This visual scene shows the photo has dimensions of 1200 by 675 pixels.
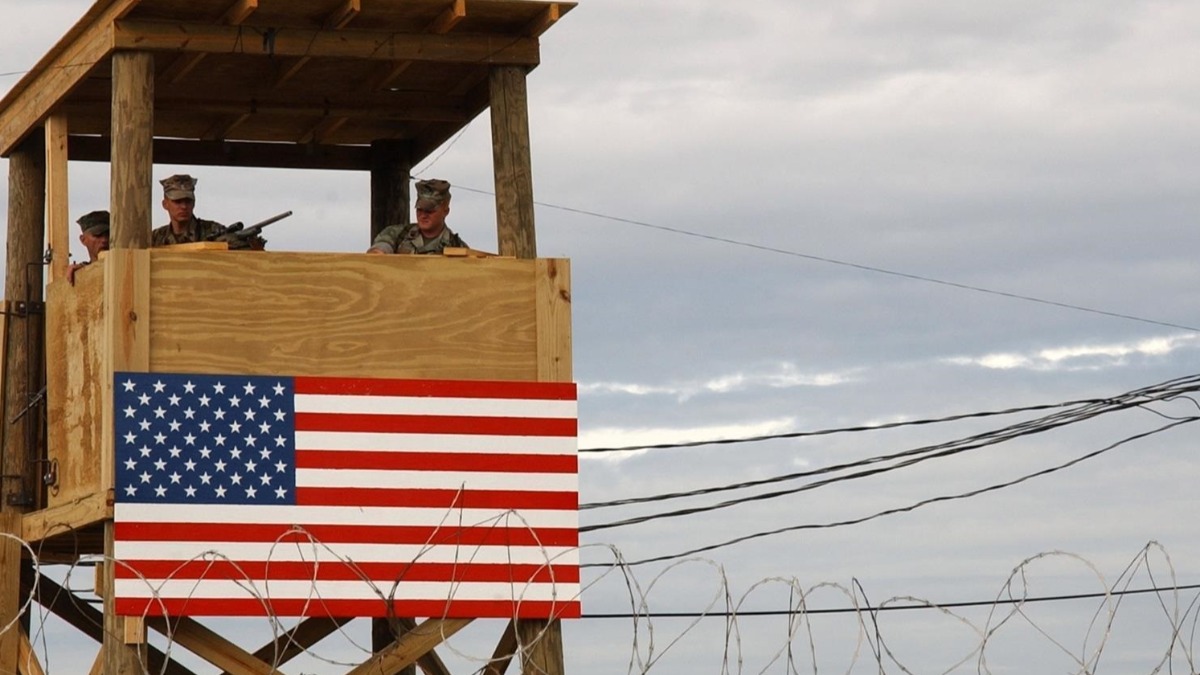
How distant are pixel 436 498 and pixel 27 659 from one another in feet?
15.5

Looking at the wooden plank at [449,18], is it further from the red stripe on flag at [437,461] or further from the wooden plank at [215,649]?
the wooden plank at [215,649]

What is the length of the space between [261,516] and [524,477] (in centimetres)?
193

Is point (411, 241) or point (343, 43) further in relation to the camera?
point (411, 241)

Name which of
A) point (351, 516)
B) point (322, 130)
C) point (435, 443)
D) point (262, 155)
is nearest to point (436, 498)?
point (435, 443)

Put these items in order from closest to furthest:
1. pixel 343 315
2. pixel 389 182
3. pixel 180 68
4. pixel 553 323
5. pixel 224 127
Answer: pixel 343 315 < pixel 553 323 < pixel 180 68 < pixel 224 127 < pixel 389 182

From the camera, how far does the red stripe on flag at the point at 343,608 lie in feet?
52.3

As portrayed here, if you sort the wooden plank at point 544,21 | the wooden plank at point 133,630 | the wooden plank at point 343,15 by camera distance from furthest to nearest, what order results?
1. the wooden plank at point 544,21
2. the wooden plank at point 343,15
3. the wooden plank at point 133,630

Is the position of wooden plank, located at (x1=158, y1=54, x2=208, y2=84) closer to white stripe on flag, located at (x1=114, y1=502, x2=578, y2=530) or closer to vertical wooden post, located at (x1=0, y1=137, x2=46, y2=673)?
vertical wooden post, located at (x1=0, y1=137, x2=46, y2=673)

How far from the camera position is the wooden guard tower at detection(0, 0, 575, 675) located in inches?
642

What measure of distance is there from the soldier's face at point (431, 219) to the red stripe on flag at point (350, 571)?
2869 millimetres

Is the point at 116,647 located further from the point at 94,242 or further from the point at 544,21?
the point at 544,21

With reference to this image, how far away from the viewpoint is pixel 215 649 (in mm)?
16656

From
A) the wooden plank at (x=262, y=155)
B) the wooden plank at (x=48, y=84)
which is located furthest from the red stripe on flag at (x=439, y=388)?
the wooden plank at (x=262, y=155)

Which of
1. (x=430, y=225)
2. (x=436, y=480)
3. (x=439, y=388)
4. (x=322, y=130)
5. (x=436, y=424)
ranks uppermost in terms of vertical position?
(x=322, y=130)
